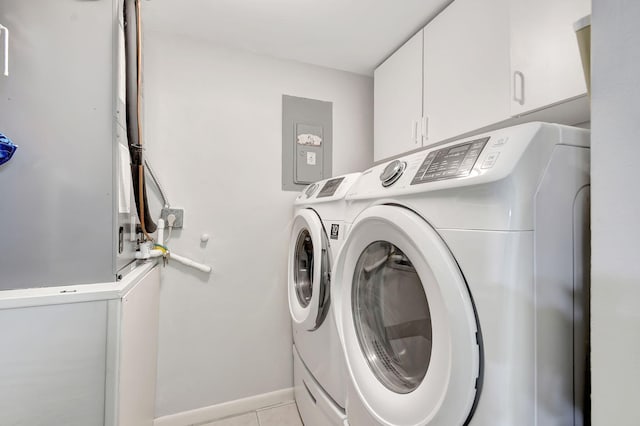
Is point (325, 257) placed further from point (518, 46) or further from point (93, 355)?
point (518, 46)

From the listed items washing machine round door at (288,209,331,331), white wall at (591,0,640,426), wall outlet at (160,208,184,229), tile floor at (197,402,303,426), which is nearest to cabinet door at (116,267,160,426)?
wall outlet at (160,208,184,229)

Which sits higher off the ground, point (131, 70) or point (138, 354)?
point (131, 70)

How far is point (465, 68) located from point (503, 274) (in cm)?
104

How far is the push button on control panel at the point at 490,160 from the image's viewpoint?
1.73 feet

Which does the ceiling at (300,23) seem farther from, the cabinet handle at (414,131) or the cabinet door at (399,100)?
the cabinet handle at (414,131)

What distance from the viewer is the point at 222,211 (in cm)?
162

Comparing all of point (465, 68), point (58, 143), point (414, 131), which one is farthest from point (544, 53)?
point (58, 143)

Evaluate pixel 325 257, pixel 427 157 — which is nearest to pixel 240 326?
pixel 325 257

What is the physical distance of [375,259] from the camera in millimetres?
917

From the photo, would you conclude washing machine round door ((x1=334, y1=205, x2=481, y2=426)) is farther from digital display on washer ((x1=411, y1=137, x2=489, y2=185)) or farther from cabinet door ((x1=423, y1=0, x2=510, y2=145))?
cabinet door ((x1=423, y1=0, x2=510, y2=145))

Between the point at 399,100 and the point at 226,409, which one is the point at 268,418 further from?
the point at 399,100

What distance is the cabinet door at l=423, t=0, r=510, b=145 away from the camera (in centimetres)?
103

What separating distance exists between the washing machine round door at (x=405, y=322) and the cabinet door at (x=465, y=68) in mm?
732

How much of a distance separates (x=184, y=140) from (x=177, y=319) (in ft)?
3.37
